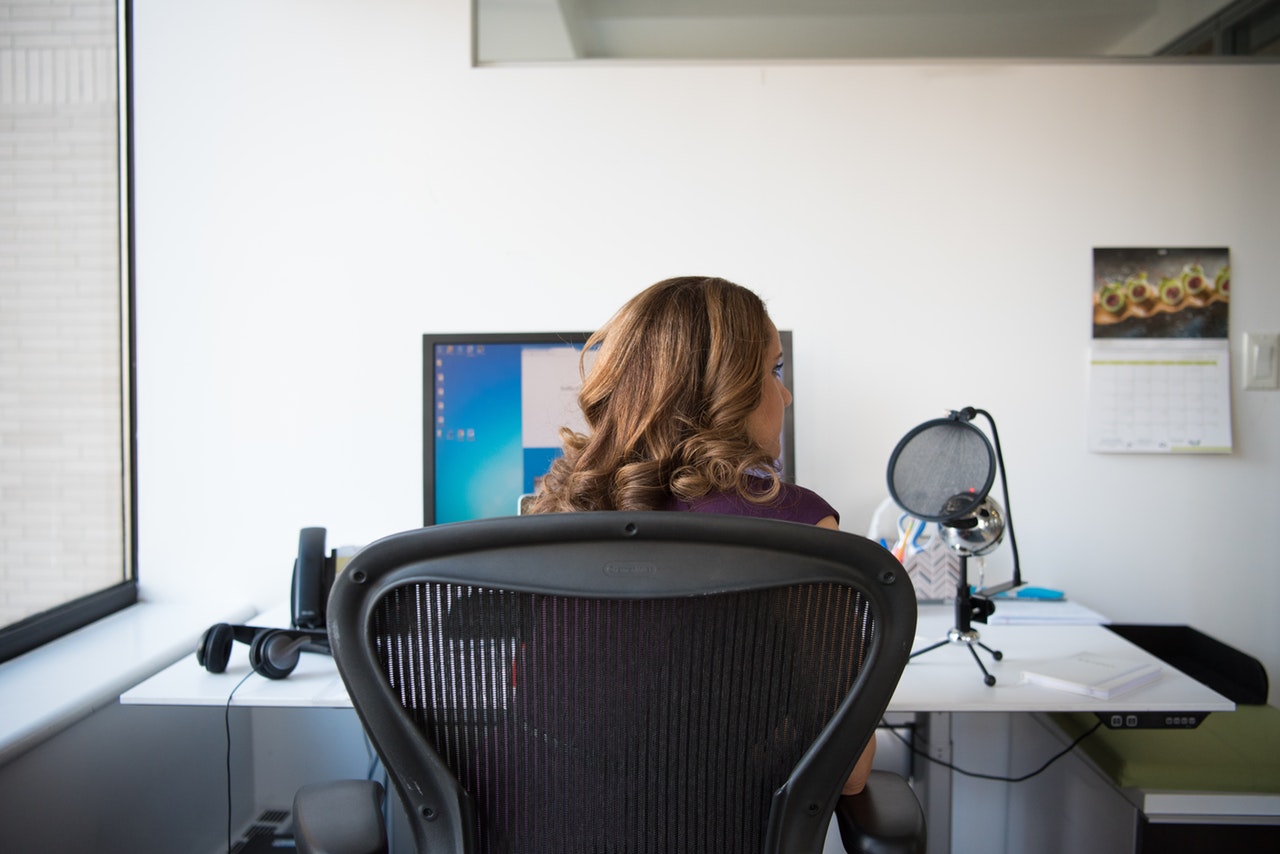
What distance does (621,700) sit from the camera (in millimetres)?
621

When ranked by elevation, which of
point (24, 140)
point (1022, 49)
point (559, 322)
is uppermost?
point (1022, 49)

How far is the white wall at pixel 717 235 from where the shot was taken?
1.83 metres

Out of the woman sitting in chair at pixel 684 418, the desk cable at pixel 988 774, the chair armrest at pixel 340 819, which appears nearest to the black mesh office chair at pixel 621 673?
the chair armrest at pixel 340 819

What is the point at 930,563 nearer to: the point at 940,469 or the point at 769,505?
the point at 940,469

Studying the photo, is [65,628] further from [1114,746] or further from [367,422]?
[1114,746]

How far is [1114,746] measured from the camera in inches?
54.4

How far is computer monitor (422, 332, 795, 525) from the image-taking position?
1.63 metres

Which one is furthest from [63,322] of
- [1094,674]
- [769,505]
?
[1094,674]

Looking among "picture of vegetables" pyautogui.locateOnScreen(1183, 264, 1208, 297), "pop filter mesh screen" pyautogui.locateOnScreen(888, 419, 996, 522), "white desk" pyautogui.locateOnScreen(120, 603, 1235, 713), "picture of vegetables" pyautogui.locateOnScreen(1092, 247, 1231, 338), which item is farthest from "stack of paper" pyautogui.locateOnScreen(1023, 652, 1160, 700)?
"picture of vegetables" pyautogui.locateOnScreen(1183, 264, 1208, 297)

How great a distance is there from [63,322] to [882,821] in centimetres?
194

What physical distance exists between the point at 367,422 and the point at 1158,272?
6.42 ft

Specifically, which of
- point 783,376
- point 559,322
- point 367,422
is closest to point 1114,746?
point 783,376

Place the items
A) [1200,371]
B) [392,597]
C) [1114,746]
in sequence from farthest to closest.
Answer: [1200,371], [1114,746], [392,597]

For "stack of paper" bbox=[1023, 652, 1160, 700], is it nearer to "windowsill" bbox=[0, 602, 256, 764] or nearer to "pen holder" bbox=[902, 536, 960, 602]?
"pen holder" bbox=[902, 536, 960, 602]
